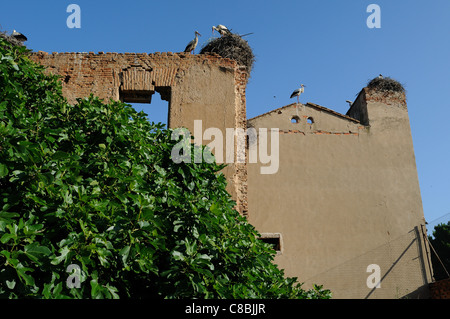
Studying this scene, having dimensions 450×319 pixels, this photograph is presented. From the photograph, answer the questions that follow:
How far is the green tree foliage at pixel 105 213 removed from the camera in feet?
10.5

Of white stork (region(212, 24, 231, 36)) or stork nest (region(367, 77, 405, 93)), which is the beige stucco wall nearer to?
stork nest (region(367, 77, 405, 93))

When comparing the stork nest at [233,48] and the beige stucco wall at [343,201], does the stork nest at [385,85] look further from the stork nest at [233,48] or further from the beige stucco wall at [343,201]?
the stork nest at [233,48]

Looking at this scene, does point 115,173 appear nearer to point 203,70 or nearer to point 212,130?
point 212,130

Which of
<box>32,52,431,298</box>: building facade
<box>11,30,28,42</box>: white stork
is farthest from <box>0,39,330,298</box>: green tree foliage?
<box>11,30,28,42</box>: white stork

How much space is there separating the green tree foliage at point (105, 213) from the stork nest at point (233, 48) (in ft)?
21.6

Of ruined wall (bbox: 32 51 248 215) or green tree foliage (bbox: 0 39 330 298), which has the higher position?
ruined wall (bbox: 32 51 248 215)

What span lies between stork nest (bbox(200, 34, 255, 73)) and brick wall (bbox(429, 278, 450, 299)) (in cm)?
739

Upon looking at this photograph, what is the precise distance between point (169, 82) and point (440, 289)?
8.22 m

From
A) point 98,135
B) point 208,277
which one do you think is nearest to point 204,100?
point 98,135

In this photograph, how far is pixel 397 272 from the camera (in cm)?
1071

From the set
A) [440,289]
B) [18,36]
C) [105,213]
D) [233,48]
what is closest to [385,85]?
[233,48]

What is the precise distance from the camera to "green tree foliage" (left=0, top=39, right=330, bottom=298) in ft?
10.5

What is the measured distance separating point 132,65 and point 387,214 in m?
7.72

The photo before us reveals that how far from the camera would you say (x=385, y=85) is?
512 inches
